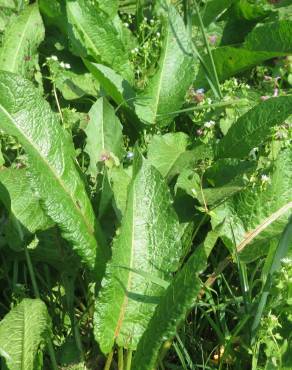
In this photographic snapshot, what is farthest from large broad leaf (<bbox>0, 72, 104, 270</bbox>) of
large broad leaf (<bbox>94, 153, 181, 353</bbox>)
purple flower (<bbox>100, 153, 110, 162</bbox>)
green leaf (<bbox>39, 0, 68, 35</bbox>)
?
green leaf (<bbox>39, 0, 68, 35</bbox>)

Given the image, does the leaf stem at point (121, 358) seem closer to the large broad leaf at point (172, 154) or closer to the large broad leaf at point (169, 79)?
the large broad leaf at point (172, 154)

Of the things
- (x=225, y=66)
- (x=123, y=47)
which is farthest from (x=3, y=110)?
(x=225, y=66)

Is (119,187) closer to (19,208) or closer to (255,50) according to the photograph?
(19,208)

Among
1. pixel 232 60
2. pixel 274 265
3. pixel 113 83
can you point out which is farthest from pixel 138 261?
pixel 232 60

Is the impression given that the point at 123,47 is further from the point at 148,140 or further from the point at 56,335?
the point at 56,335

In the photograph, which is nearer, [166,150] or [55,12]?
[166,150]

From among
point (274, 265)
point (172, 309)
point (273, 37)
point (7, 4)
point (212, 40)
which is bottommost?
point (212, 40)
